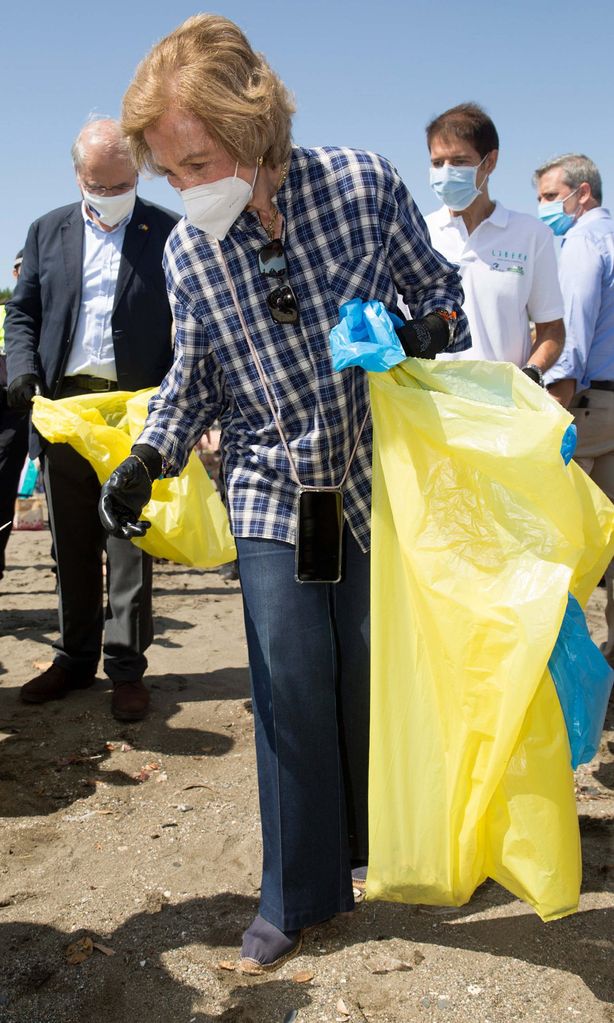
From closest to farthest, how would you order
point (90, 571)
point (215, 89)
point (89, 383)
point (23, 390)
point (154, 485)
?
point (215, 89), point (154, 485), point (23, 390), point (89, 383), point (90, 571)

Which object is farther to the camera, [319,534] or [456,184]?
[456,184]

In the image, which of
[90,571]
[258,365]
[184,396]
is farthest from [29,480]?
[258,365]

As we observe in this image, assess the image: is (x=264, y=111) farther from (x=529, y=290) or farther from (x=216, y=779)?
(x=216, y=779)

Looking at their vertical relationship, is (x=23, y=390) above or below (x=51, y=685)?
above

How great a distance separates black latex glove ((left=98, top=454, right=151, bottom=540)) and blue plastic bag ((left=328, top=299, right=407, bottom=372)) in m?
0.55

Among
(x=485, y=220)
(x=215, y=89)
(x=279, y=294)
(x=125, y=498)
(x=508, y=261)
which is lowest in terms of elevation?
(x=125, y=498)

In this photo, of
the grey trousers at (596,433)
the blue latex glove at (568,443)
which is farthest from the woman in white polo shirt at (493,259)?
the blue latex glove at (568,443)

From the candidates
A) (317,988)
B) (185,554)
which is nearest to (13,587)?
(185,554)

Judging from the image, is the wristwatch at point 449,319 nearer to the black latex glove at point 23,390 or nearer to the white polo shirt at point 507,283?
the white polo shirt at point 507,283

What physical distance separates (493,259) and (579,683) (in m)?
1.79

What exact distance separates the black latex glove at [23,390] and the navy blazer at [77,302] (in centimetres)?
5

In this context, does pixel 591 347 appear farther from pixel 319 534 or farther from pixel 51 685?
pixel 51 685

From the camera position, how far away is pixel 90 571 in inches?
164

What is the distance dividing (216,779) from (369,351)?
1.92 m
